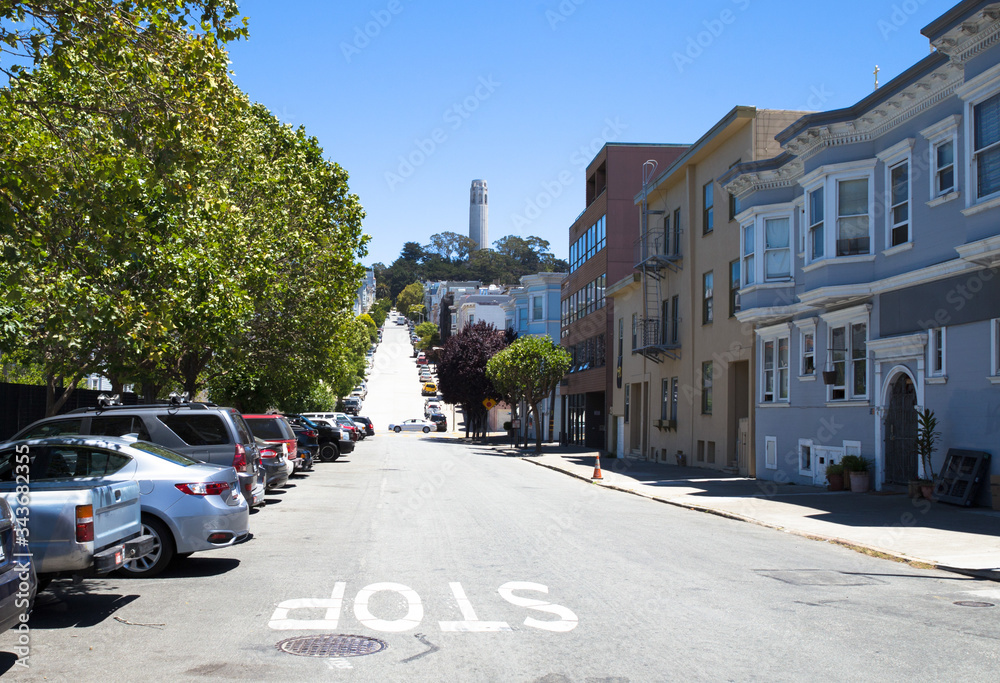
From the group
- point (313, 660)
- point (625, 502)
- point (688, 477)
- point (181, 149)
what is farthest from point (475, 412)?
point (313, 660)

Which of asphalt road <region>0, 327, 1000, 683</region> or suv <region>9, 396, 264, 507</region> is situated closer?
asphalt road <region>0, 327, 1000, 683</region>

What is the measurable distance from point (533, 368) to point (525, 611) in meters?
39.8

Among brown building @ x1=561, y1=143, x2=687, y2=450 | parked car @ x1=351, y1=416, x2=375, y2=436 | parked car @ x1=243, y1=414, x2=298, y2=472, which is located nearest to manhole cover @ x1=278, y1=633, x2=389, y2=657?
parked car @ x1=243, y1=414, x2=298, y2=472

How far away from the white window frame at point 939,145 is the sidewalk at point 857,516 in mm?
5842

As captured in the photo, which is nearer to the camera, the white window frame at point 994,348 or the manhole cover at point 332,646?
the manhole cover at point 332,646

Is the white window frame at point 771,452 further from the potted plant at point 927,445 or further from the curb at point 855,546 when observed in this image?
the potted plant at point 927,445

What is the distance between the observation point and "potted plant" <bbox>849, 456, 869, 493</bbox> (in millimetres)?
20000

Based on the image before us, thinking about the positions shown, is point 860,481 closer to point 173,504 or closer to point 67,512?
point 173,504

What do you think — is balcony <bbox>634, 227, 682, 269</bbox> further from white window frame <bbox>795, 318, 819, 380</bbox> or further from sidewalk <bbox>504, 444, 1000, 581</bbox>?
white window frame <bbox>795, 318, 819, 380</bbox>

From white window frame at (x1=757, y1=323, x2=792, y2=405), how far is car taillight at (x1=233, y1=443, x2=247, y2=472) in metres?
15.5

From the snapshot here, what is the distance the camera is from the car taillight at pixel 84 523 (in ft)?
24.9

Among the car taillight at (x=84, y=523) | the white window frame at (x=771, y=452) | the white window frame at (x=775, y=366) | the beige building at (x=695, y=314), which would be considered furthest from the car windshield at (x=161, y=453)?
the beige building at (x=695, y=314)

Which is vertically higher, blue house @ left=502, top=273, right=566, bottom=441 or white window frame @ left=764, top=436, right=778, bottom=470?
blue house @ left=502, top=273, right=566, bottom=441

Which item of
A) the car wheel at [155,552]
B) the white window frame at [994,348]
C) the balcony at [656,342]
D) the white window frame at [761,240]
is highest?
the white window frame at [761,240]
